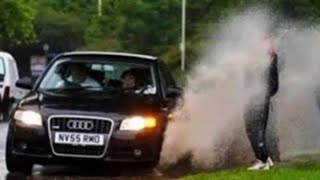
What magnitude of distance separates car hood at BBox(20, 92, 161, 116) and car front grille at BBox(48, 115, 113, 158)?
0.08 m

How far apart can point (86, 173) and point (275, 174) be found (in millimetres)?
2456

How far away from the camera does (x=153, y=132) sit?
12820 mm

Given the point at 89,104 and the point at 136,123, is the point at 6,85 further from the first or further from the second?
the point at 136,123

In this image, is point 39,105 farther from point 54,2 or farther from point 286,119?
point 54,2

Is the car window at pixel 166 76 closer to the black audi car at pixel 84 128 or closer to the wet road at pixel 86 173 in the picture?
the black audi car at pixel 84 128

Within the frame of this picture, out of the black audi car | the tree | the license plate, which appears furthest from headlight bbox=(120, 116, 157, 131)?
the tree

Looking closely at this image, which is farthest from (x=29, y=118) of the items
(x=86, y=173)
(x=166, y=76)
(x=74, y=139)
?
(x=166, y=76)

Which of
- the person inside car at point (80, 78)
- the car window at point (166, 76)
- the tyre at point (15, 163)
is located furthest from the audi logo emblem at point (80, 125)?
the car window at point (166, 76)

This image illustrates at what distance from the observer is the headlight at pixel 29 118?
41.1 feet

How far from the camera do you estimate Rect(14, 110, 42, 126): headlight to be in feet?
41.1

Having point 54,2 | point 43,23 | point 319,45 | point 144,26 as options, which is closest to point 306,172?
point 319,45

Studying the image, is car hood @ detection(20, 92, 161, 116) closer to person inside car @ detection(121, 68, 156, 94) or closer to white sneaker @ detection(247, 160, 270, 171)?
person inside car @ detection(121, 68, 156, 94)

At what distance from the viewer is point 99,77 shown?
14195mm

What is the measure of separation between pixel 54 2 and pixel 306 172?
10471 cm
